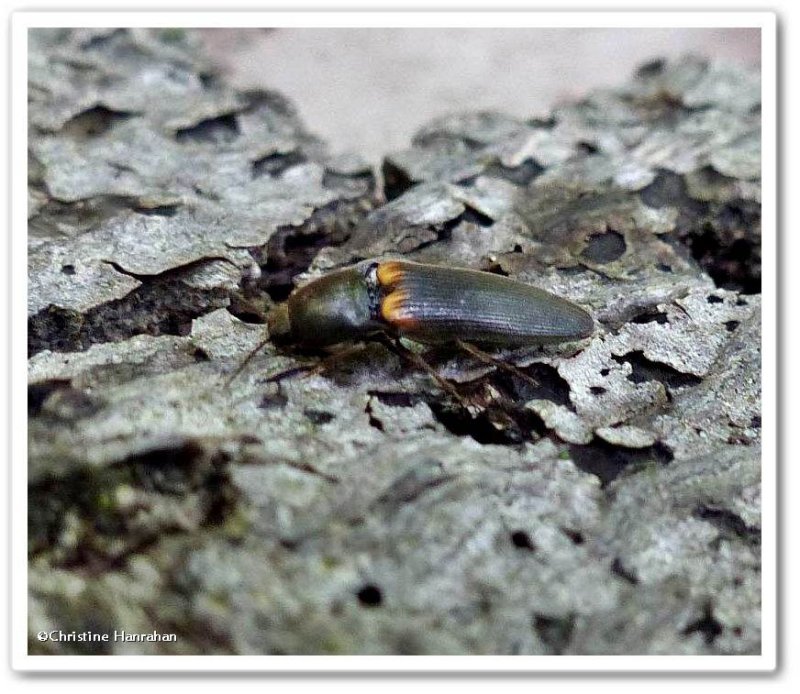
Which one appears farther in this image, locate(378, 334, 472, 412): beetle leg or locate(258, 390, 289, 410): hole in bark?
locate(378, 334, 472, 412): beetle leg

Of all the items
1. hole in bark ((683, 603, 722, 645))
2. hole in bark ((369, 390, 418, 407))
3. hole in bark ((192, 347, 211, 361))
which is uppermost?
hole in bark ((192, 347, 211, 361))

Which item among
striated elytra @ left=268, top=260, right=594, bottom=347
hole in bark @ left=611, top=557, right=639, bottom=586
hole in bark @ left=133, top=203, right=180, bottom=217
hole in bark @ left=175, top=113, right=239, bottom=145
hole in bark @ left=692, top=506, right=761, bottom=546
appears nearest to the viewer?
hole in bark @ left=611, top=557, right=639, bottom=586

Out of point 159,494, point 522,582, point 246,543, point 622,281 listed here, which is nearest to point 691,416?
point 622,281

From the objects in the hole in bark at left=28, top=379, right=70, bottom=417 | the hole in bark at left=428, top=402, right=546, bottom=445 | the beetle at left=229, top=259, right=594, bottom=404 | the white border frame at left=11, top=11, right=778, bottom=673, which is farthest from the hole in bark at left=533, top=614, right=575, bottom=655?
the hole in bark at left=28, top=379, right=70, bottom=417

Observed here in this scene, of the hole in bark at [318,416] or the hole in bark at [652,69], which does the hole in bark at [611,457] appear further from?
the hole in bark at [652,69]

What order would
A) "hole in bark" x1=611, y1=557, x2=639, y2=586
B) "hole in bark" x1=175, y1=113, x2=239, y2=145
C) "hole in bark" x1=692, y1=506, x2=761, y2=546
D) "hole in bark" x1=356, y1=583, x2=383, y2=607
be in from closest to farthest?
"hole in bark" x1=356, y1=583, x2=383, y2=607
"hole in bark" x1=611, y1=557, x2=639, y2=586
"hole in bark" x1=692, y1=506, x2=761, y2=546
"hole in bark" x1=175, y1=113, x2=239, y2=145

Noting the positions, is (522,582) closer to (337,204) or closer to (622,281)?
(622,281)

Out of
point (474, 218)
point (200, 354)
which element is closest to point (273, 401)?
point (200, 354)

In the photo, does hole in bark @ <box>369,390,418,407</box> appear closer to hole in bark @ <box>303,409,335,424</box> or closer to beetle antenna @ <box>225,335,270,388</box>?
hole in bark @ <box>303,409,335,424</box>
